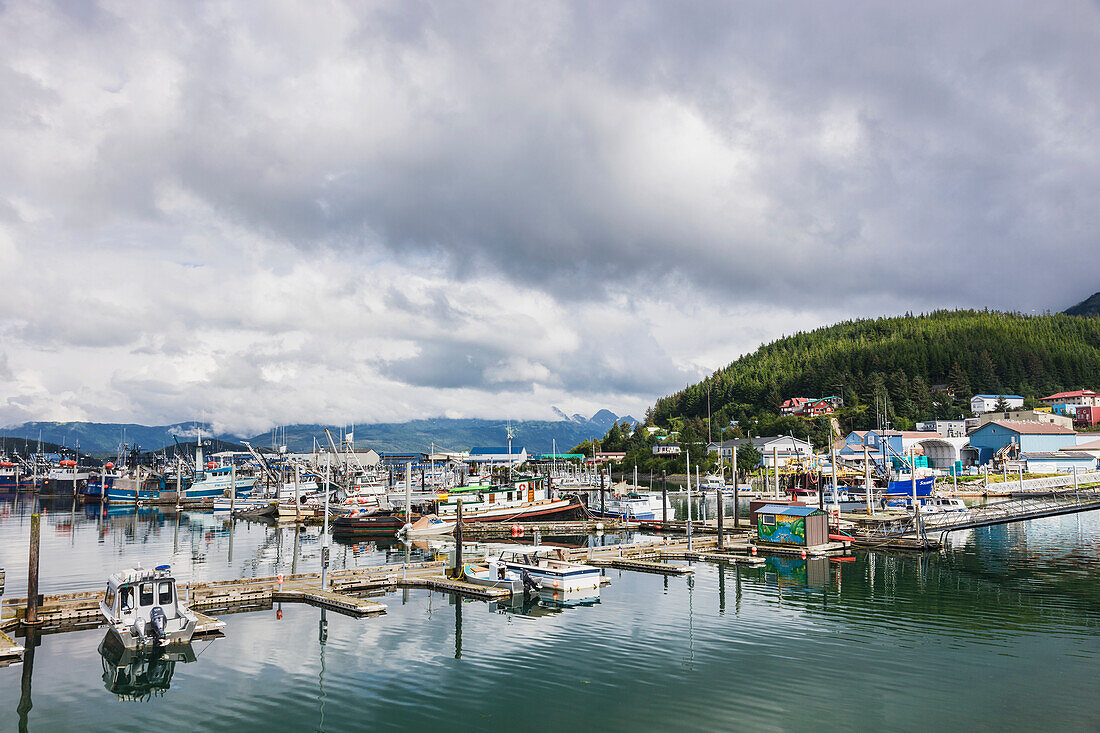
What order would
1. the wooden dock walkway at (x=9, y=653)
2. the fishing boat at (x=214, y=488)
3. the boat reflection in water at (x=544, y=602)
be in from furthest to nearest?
the fishing boat at (x=214, y=488) < the boat reflection in water at (x=544, y=602) < the wooden dock walkway at (x=9, y=653)

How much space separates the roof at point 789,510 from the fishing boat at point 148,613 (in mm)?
43853

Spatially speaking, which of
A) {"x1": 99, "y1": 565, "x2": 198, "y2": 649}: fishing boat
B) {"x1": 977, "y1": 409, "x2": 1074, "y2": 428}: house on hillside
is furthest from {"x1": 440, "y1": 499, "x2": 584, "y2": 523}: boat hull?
{"x1": 977, "y1": 409, "x2": 1074, "y2": 428}: house on hillside

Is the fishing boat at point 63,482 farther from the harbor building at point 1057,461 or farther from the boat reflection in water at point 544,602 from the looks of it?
the harbor building at point 1057,461

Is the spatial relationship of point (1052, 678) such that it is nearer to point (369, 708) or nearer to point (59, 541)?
point (369, 708)

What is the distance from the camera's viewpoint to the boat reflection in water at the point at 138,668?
2414 centimetres

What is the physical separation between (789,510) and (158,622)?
45.7 meters

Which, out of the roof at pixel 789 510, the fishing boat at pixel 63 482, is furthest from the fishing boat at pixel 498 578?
the fishing boat at pixel 63 482

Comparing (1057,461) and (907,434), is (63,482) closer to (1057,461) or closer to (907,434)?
(907,434)

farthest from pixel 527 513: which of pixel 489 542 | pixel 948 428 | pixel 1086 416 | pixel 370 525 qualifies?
pixel 1086 416

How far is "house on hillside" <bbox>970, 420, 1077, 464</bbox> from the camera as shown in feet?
450

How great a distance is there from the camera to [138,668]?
86.4ft

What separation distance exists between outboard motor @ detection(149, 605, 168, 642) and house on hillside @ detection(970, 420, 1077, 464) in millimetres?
148426

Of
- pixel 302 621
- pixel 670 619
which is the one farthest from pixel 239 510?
pixel 670 619

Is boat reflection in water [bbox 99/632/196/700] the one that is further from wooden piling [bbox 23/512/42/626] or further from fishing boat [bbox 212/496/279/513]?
fishing boat [bbox 212/496/279/513]
